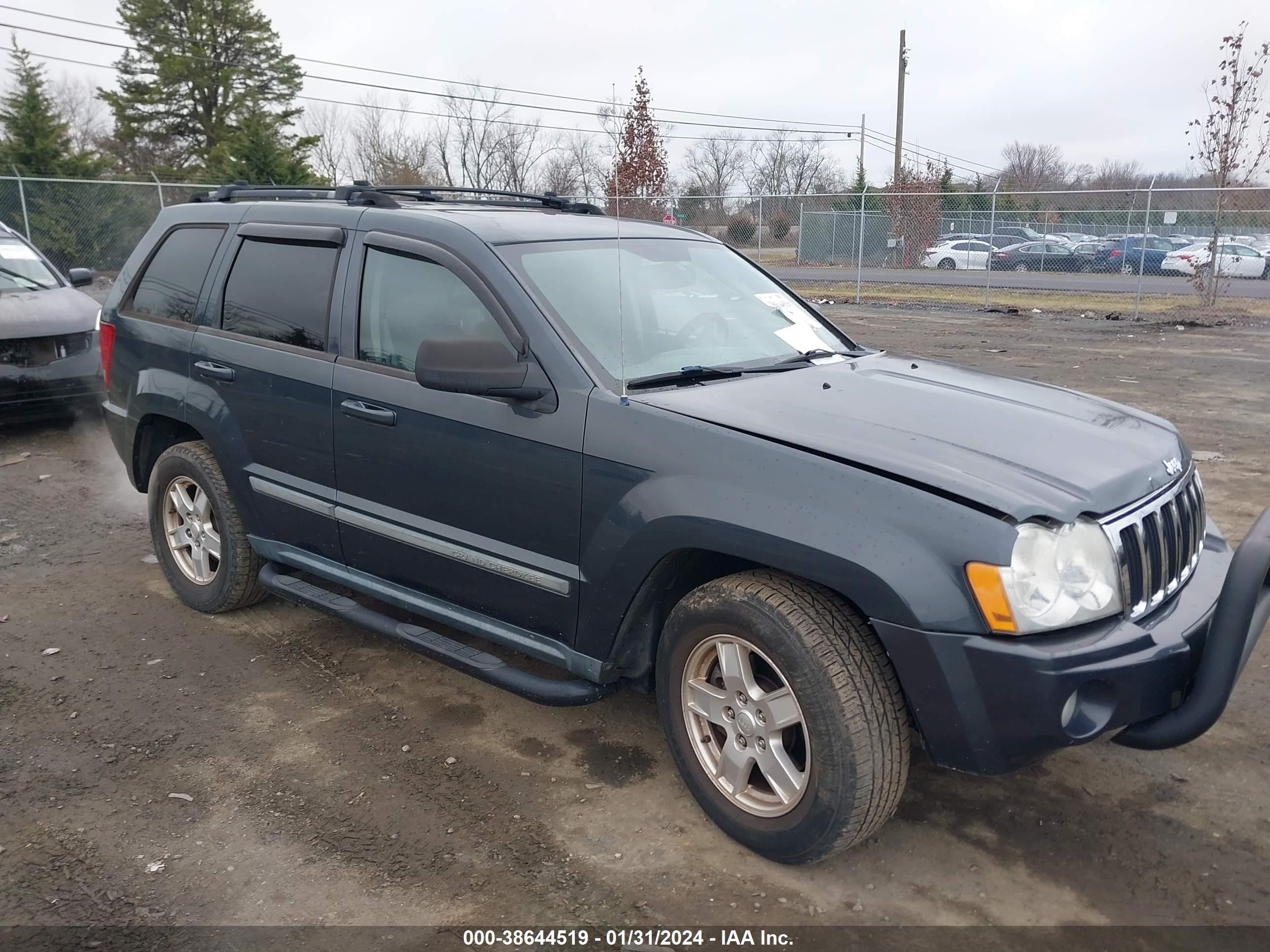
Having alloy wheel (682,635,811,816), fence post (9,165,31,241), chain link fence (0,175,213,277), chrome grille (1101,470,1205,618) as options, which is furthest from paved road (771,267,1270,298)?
alloy wheel (682,635,811,816)

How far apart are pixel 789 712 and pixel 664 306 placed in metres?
1.67

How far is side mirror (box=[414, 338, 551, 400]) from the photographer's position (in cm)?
315

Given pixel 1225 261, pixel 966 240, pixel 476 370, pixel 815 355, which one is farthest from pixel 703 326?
pixel 966 240

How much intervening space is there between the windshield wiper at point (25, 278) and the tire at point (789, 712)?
26.1 ft

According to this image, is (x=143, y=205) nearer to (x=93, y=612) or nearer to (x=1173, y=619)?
(x=93, y=612)

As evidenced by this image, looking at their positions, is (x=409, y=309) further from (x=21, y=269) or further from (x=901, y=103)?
(x=901, y=103)

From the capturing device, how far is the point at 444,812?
3.25 metres

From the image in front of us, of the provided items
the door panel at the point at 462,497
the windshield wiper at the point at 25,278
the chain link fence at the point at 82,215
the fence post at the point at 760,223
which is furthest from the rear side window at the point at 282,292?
the fence post at the point at 760,223

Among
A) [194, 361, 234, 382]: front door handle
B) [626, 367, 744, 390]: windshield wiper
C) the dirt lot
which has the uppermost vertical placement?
[626, 367, 744, 390]: windshield wiper

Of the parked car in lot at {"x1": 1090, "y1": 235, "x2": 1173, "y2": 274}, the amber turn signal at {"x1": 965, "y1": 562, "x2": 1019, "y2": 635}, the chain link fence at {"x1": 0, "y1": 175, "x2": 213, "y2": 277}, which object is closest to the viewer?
the amber turn signal at {"x1": 965, "y1": 562, "x2": 1019, "y2": 635}

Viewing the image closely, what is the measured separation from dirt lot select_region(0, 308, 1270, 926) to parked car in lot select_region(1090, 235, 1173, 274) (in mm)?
24262

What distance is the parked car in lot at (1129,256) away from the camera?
25.2m

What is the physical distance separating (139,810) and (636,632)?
172 cm

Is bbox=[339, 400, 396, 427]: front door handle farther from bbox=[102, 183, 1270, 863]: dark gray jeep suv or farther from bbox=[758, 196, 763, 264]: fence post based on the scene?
bbox=[758, 196, 763, 264]: fence post
